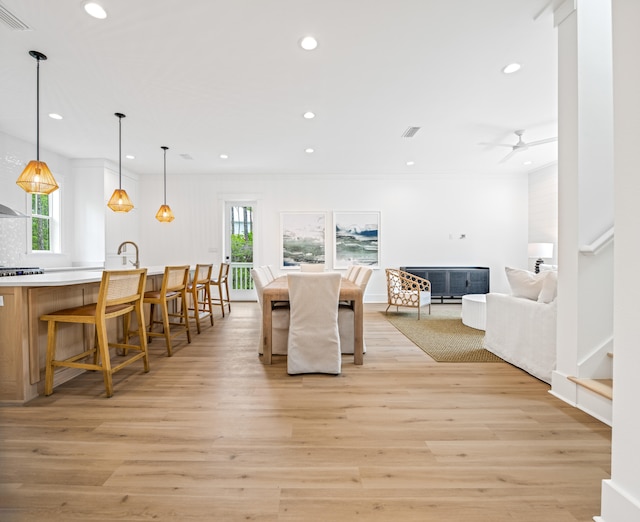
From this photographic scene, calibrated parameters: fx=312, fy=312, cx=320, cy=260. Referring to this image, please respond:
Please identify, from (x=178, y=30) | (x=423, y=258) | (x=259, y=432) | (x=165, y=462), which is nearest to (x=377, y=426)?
(x=259, y=432)

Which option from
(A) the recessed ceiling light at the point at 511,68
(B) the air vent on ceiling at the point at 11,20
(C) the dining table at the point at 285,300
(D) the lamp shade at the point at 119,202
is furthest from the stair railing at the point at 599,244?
(D) the lamp shade at the point at 119,202

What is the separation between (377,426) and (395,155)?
15.5 feet

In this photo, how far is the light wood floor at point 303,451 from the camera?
123 cm

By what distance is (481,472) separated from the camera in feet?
4.64

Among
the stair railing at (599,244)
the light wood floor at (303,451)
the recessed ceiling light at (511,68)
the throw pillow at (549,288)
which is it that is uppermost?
the recessed ceiling light at (511,68)

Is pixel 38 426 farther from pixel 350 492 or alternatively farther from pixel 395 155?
pixel 395 155

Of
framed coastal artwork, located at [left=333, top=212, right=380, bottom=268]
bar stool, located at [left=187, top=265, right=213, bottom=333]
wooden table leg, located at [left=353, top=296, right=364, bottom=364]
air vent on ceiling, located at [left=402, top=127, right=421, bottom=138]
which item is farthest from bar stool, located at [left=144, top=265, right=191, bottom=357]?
framed coastal artwork, located at [left=333, top=212, right=380, bottom=268]

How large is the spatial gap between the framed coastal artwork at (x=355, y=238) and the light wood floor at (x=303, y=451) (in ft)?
13.8

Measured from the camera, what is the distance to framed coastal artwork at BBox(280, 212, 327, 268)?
21.7 feet

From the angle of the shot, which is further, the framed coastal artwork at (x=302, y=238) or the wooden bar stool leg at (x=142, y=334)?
the framed coastal artwork at (x=302, y=238)

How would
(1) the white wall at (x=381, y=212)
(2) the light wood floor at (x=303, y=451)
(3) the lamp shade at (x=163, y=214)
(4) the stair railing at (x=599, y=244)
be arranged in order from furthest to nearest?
(1) the white wall at (x=381, y=212), (3) the lamp shade at (x=163, y=214), (4) the stair railing at (x=599, y=244), (2) the light wood floor at (x=303, y=451)

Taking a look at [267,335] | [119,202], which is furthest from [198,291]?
[267,335]

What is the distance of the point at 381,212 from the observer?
6.63m

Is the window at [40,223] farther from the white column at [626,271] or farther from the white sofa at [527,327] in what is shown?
the white column at [626,271]
